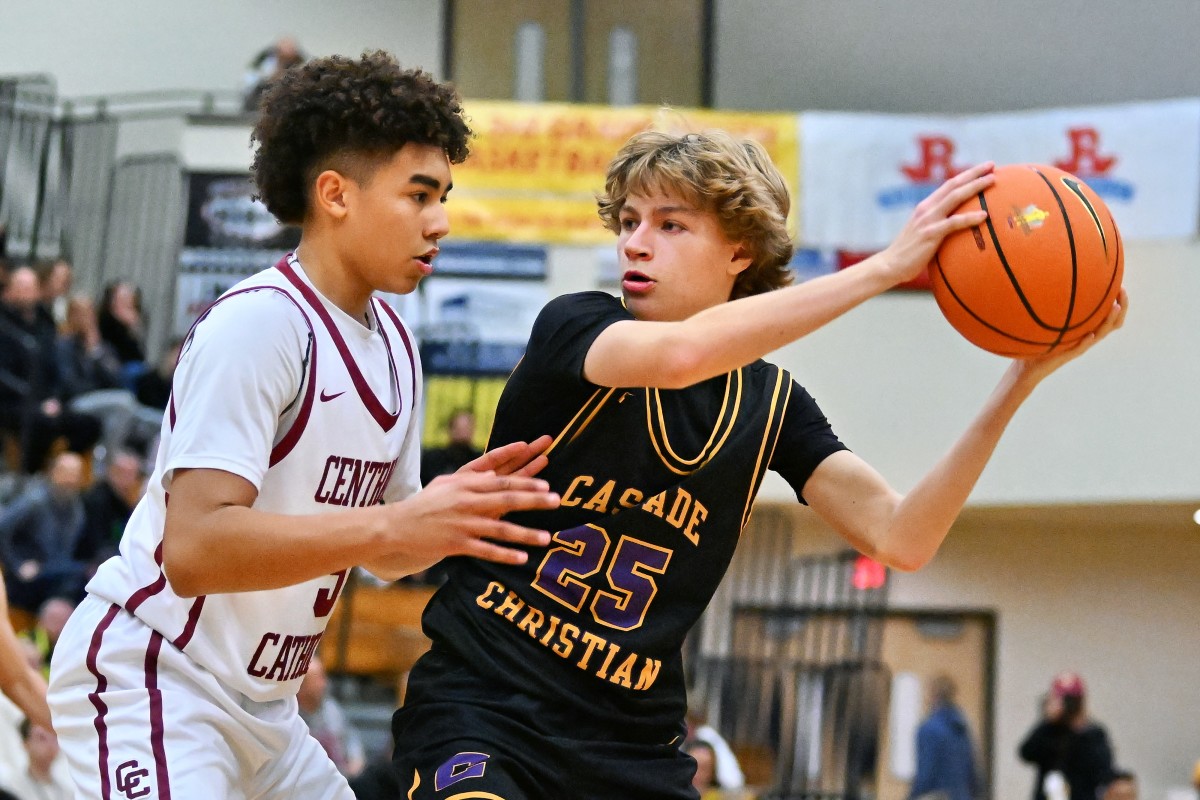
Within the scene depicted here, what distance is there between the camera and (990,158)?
43.8ft

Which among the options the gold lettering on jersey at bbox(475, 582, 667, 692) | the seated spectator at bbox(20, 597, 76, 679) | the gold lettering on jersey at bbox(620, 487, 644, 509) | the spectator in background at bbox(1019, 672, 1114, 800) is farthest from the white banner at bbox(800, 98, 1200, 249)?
the gold lettering on jersey at bbox(475, 582, 667, 692)

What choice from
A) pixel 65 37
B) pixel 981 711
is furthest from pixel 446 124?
pixel 65 37

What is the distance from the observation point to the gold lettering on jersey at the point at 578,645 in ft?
10.3

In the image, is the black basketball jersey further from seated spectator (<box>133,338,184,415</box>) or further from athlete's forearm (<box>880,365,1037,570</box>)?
seated spectator (<box>133,338,184,415</box>)

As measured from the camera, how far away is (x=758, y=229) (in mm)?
3467

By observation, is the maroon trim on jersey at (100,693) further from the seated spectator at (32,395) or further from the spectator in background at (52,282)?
the spectator in background at (52,282)

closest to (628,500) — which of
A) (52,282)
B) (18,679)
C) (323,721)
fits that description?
(18,679)

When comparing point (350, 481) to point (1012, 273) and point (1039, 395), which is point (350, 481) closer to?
point (1012, 273)

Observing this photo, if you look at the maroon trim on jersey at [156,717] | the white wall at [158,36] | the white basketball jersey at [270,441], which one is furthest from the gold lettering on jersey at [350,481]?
the white wall at [158,36]

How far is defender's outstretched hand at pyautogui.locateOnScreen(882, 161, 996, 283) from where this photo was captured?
2898 mm

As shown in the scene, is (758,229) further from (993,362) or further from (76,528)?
(993,362)

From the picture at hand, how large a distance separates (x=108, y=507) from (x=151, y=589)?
7.69 metres

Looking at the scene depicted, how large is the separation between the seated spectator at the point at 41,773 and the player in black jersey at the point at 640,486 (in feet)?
17.3

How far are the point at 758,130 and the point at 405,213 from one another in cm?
1031
